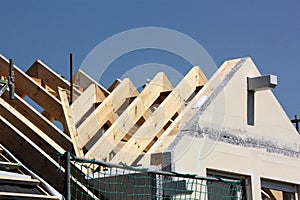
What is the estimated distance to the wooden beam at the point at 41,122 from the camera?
331 inches

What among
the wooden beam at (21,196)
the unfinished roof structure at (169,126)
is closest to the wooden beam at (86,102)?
the unfinished roof structure at (169,126)

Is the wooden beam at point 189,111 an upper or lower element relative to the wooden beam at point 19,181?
upper

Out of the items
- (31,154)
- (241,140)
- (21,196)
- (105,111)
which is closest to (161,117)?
(105,111)

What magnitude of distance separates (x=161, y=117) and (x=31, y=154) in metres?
2.16

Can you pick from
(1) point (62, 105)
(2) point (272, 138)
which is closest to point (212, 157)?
(2) point (272, 138)

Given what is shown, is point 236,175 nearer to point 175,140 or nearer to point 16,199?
point 175,140

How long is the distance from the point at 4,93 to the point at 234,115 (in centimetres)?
339

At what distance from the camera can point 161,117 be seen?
30.8 ft

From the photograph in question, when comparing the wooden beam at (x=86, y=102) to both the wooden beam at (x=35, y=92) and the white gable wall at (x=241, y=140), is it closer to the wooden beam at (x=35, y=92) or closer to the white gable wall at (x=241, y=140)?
the wooden beam at (x=35, y=92)

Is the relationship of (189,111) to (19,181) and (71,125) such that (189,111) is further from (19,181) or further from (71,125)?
(19,181)

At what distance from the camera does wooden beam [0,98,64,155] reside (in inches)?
323

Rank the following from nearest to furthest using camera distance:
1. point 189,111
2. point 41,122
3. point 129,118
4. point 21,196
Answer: point 21,196
point 41,122
point 189,111
point 129,118

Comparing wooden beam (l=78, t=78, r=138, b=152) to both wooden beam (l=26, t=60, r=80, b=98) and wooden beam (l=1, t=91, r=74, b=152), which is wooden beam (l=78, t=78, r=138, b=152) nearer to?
wooden beam (l=1, t=91, r=74, b=152)

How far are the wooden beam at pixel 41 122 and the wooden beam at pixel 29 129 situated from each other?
0.24 feet
